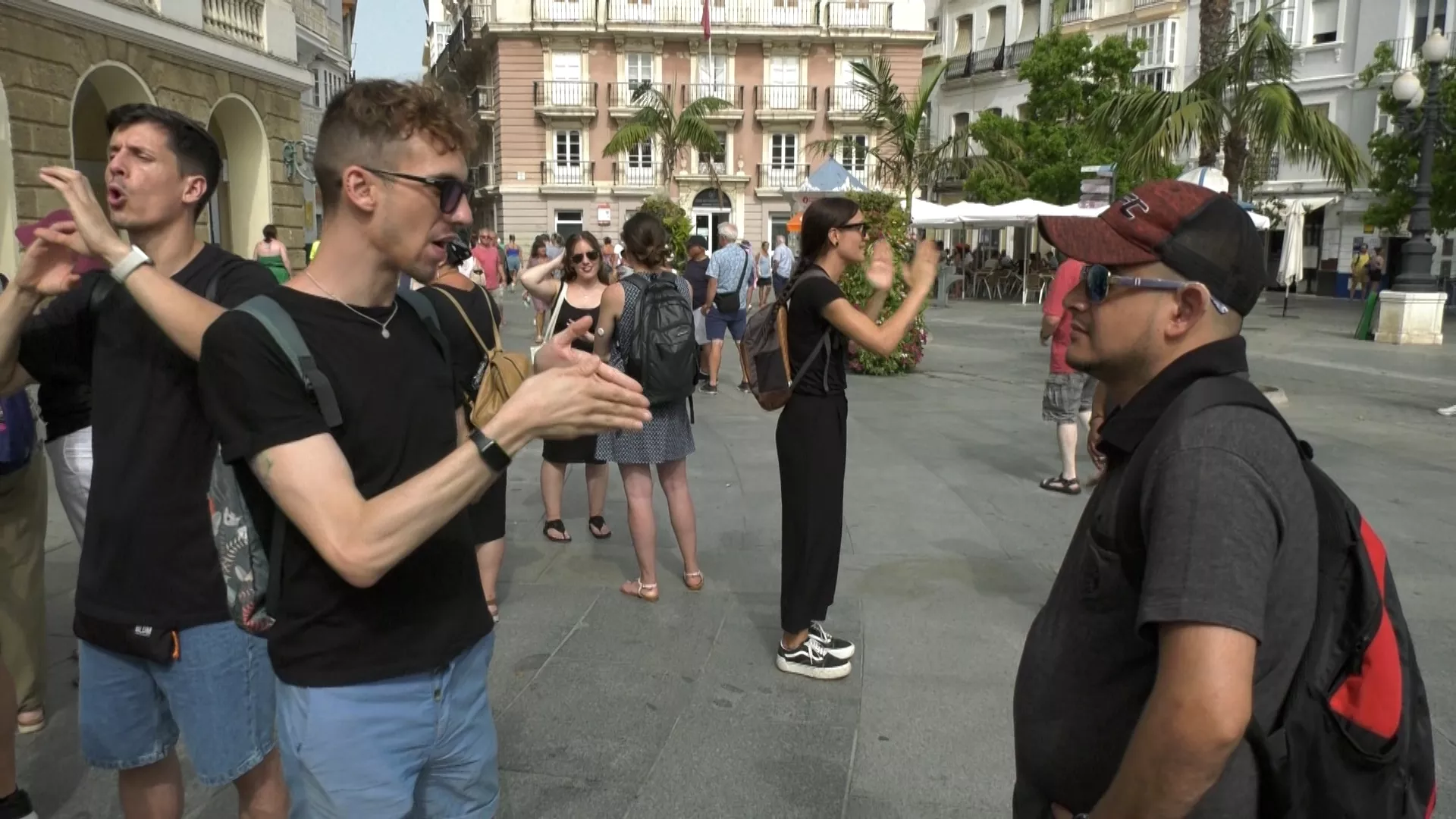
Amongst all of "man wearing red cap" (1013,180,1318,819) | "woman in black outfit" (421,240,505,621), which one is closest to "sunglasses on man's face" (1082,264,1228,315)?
"man wearing red cap" (1013,180,1318,819)

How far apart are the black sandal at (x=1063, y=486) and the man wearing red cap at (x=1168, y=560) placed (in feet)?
17.6

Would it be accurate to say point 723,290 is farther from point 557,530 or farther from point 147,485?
point 147,485

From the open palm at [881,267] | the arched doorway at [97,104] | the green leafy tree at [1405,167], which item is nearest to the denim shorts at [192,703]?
the open palm at [881,267]

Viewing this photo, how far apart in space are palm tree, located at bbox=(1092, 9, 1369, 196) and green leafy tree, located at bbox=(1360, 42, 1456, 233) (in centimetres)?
1192

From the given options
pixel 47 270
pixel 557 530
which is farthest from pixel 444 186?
pixel 557 530

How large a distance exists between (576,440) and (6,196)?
8469mm

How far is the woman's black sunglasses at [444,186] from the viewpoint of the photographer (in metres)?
1.85

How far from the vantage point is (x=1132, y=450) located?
1.60m

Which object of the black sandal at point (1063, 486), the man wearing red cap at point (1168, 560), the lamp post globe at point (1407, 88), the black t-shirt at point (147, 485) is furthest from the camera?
the lamp post globe at point (1407, 88)

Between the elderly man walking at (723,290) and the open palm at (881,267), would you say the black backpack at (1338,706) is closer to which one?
the open palm at (881,267)

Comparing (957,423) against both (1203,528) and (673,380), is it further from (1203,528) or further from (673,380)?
(1203,528)

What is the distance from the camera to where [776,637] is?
14.8 ft

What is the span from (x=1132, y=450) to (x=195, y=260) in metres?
2.10

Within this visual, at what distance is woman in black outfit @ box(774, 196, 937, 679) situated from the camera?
4.01 metres
